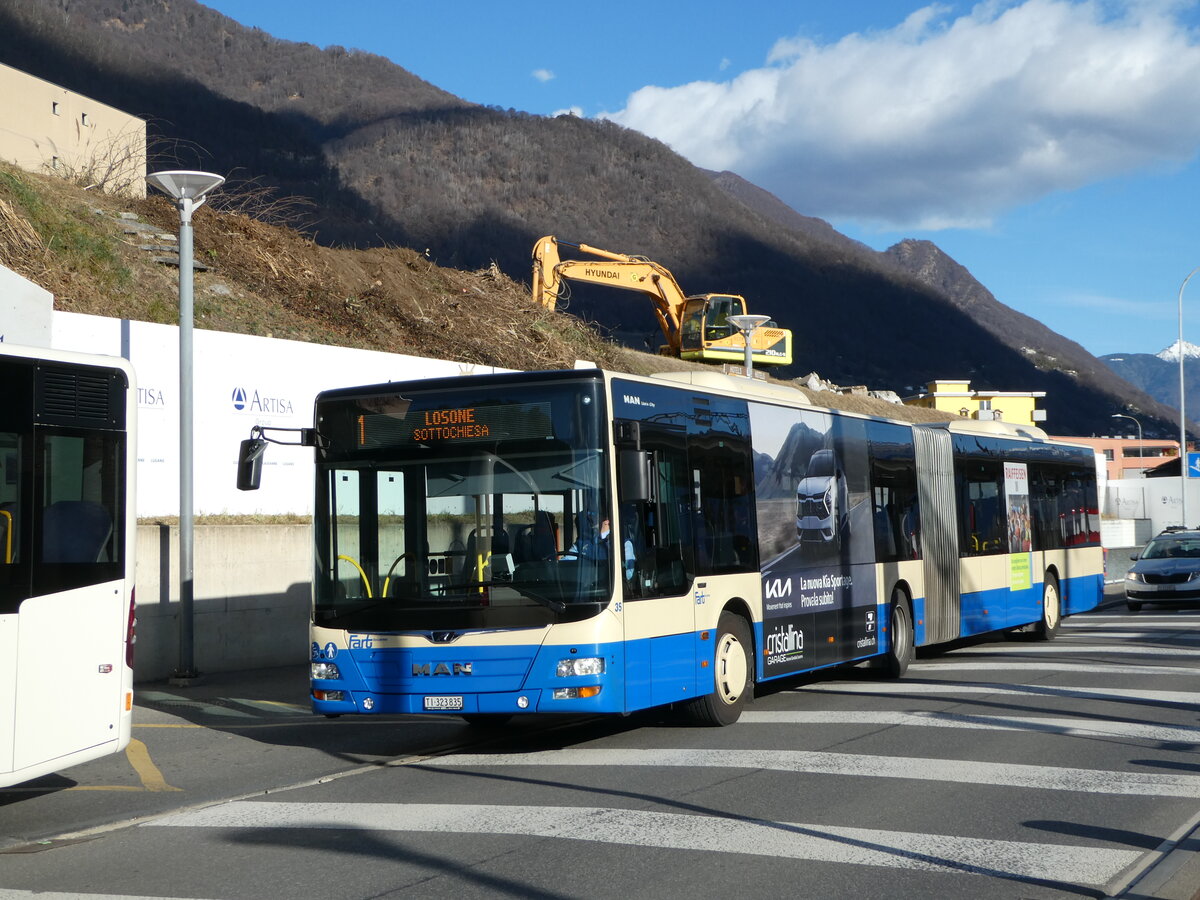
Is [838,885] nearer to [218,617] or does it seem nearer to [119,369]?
[119,369]

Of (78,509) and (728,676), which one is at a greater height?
(78,509)

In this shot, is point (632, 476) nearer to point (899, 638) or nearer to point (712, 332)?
point (899, 638)

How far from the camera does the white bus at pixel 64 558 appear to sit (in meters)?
7.76

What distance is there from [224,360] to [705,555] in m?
9.66

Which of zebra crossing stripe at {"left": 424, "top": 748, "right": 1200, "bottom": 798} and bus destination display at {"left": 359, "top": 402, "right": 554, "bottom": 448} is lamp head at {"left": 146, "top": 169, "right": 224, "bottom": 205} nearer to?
bus destination display at {"left": 359, "top": 402, "right": 554, "bottom": 448}

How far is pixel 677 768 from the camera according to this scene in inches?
379

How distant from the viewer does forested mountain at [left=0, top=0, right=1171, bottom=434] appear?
5428 inches

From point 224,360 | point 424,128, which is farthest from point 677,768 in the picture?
point 424,128

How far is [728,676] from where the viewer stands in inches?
468

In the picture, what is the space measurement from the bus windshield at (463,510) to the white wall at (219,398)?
6691mm

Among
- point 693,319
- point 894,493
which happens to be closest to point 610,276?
point 693,319

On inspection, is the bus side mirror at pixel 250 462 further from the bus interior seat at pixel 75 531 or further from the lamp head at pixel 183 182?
the lamp head at pixel 183 182

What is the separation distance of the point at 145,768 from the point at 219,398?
871 centimetres

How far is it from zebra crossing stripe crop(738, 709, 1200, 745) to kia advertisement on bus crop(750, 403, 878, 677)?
566 millimetres
